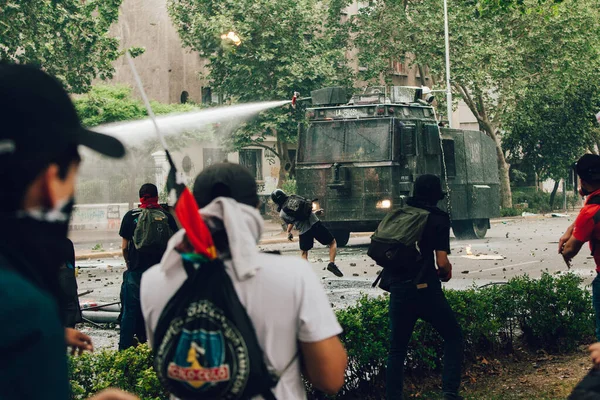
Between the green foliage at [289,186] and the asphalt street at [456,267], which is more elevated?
the green foliage at [289,186]

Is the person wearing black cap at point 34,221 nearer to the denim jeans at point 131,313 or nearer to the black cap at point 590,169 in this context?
the black cap at point 590,169

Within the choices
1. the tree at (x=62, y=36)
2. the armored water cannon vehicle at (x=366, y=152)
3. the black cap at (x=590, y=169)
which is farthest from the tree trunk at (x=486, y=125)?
the black cap at (x=590, y=169)

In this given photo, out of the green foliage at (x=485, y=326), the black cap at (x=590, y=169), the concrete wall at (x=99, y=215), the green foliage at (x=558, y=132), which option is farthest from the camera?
the green foliage at (x=558, y=132)

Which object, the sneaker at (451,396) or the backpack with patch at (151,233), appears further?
the backpack with patch at (151,233)

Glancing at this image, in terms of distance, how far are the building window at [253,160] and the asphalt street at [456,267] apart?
2030 cm

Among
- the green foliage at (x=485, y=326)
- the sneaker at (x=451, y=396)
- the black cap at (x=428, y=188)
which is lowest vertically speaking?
the sneaker at (x=451, y=396)

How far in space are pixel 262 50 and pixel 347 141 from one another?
1586cm

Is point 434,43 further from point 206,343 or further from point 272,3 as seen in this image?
point 206,343

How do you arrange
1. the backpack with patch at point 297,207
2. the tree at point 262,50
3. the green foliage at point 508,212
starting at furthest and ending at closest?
1. the green foliage at point 508,212
2. the tree at point 262,50
3. the backpack with patch at point 297,207

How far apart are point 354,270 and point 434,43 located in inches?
899

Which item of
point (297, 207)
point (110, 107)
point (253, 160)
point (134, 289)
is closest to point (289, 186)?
point (110, 107)

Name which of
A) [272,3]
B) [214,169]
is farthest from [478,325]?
[272,3]

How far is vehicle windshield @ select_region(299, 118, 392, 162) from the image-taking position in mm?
20172

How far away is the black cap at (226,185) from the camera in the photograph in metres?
2.79
